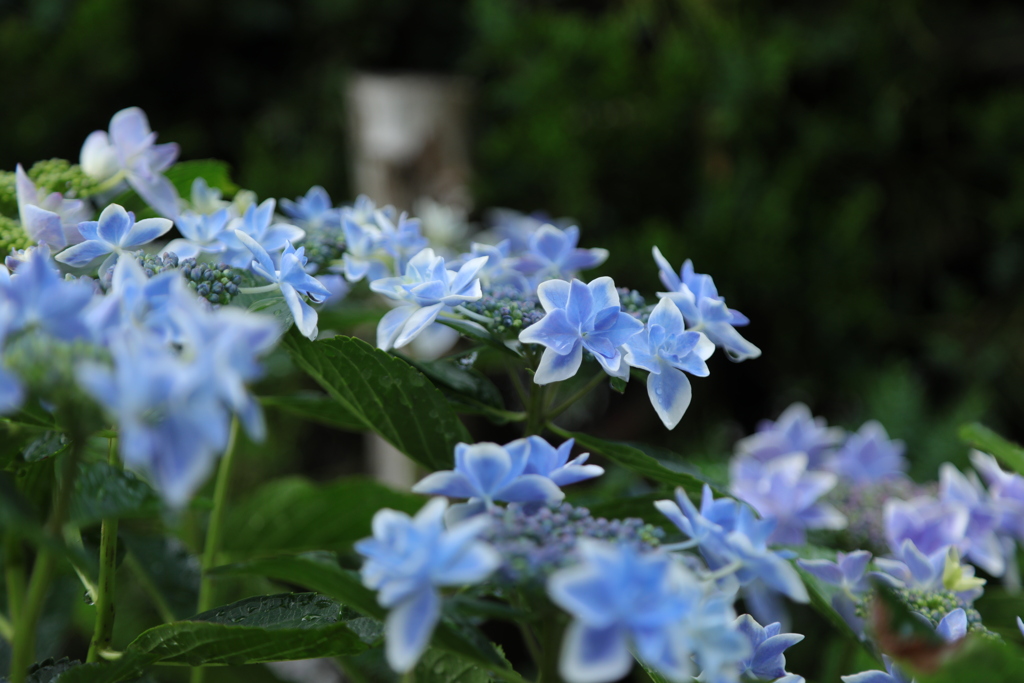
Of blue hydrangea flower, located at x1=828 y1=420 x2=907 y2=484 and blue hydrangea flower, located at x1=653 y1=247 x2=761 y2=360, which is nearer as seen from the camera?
blue hydrangea flower, located at x1=653 y1=247 x2=761 y2=360

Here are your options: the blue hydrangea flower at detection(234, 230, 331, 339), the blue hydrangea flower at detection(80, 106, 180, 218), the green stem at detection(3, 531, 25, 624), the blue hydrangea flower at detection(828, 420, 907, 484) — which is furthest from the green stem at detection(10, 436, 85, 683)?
the blue hydrangea flower at detection(828, 420, 907, 484)

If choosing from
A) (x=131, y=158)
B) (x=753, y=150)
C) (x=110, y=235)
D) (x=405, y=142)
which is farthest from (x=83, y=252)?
(x=753, y=150)

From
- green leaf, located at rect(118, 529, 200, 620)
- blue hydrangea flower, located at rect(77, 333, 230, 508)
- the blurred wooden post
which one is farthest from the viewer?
the blurred wooden post

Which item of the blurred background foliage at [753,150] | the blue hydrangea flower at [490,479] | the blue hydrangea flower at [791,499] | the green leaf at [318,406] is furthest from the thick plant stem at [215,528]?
the blurred background foliage at [753,150]

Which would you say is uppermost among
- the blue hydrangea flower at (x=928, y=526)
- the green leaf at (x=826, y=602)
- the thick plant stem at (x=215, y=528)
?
the blue hydrangea flower at (x=928, y=526)

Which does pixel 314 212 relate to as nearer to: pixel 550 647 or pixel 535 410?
pixel 535 410

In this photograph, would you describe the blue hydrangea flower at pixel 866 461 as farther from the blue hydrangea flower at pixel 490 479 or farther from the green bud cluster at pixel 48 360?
the green bud cluster at pixel 48 360

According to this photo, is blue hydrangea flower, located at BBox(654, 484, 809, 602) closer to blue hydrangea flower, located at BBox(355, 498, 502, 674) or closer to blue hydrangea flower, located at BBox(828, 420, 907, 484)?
blue hydrangea flower, located at BBox(355, 498, 502, 674)
